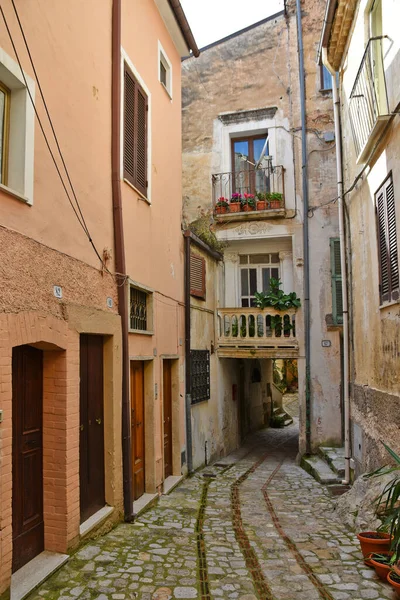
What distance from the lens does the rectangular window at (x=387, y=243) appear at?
20.4ft

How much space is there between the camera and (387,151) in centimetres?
627

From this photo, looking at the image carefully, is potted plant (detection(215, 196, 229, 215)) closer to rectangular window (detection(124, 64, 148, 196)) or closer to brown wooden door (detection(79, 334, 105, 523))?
rectangular window (detection(124, 64, 148, 196))

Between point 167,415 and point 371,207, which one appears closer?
point 371,207

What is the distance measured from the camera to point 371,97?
6449 mm

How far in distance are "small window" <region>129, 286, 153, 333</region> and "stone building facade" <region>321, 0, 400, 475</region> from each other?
349cm

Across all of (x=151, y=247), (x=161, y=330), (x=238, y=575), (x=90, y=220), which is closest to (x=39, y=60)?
(x=90, y=220)

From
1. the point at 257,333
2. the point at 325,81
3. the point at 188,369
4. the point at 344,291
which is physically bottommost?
the point at 188,369

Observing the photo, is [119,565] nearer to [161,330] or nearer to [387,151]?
[161,330]

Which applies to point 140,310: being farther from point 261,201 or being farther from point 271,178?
point 271,178

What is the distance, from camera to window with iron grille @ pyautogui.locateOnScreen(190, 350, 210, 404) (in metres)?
10.5

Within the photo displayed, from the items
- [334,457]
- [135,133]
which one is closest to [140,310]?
[135,133]

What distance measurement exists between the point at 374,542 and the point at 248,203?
32.2ft

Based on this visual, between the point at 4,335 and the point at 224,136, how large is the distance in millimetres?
11270

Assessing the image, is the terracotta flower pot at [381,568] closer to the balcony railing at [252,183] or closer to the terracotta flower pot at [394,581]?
the terracotta flower pot at [394,581]
